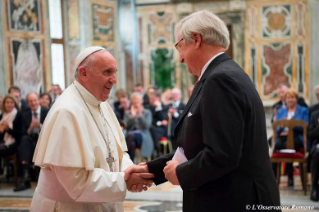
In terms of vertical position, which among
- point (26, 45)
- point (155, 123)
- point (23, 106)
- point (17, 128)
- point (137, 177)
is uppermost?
point (26, 45)

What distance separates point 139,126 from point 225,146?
25.4 ft

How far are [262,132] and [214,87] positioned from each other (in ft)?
1.17

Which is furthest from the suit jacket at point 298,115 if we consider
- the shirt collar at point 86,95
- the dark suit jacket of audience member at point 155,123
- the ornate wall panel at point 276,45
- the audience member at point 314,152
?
the ornate wall panel at point 276,45

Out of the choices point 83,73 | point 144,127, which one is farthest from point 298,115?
point 83,73

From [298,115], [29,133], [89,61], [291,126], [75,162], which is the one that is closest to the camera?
[75,162]

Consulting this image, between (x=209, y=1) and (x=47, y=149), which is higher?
(x=209, y=1)

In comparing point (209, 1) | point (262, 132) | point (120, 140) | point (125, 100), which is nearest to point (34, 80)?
point (125, 100)

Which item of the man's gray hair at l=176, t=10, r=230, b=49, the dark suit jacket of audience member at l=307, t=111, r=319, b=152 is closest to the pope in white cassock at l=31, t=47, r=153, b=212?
the man's gray hair at l=176, t=10, r=230, b=49

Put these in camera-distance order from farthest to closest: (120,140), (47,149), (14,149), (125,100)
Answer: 1. (125,100)
2. (14,149)
3. (120,140)
4. (47,149)

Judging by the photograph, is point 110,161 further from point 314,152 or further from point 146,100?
point 146,100

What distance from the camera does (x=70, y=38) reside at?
505 inches

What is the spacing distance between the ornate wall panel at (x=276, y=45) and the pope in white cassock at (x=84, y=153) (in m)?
11.8

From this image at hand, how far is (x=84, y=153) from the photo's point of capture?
9.68 feet

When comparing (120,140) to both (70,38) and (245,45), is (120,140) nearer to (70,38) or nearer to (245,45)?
(70,38)
